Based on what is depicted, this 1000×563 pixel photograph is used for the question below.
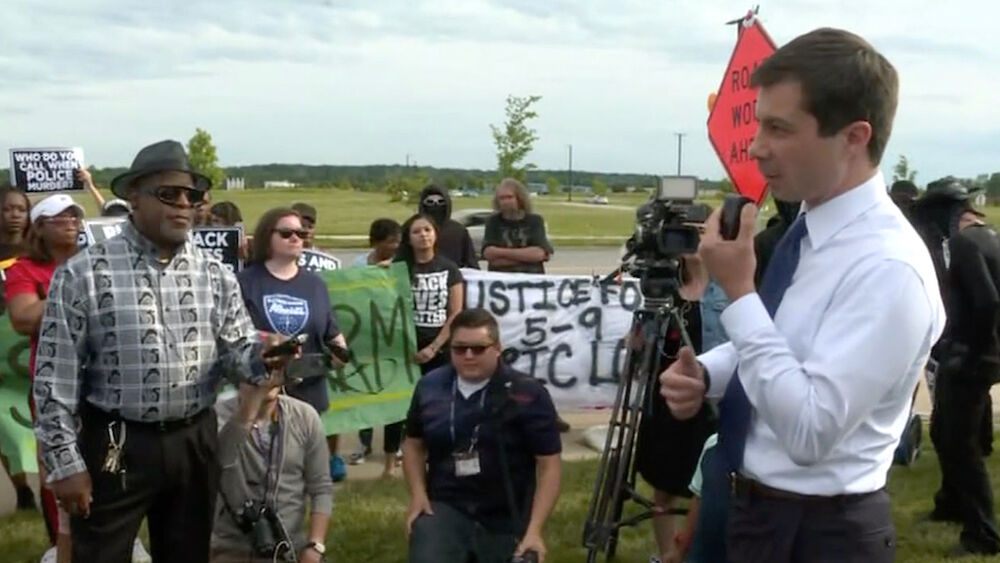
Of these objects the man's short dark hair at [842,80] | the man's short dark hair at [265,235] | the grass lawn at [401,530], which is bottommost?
the grass lawn at [401,530]

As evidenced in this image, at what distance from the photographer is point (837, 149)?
1.98 metres

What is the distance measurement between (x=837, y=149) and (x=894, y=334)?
12.8 inches

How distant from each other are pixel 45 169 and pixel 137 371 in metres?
5.03

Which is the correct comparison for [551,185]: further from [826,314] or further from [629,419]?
[826,314]

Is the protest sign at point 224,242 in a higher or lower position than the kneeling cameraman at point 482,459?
higher

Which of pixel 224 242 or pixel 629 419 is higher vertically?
pixel 224 242

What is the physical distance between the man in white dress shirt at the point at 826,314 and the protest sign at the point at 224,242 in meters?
5.60

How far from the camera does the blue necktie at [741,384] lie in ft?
Answer: 7.07

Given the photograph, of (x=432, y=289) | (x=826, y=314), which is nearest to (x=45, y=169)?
(x=432, y=289)

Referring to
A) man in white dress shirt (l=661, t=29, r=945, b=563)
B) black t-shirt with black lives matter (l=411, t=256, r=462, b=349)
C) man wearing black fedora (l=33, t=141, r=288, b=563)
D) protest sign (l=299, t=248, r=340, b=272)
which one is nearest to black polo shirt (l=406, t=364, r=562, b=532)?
man wearing black fedora (l=33, t=141, r=288, b=563)

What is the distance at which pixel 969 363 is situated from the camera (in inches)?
219

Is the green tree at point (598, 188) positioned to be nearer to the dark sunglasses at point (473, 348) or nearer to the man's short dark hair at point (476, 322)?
the man's short dark hair at point (476, 322)

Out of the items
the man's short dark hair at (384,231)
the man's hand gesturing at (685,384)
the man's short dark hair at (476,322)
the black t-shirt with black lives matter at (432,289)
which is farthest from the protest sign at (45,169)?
the man's hand gesturing at (685,384)

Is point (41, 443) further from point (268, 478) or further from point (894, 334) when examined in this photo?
point (894, 334)
